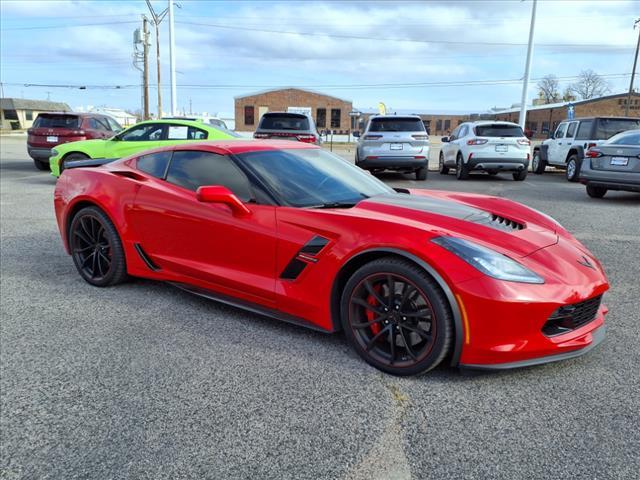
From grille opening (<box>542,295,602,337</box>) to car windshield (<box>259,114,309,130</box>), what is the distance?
11.0m

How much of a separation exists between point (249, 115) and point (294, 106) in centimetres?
577

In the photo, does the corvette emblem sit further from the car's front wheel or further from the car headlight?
the car's front wheel

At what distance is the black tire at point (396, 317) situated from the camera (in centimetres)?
273

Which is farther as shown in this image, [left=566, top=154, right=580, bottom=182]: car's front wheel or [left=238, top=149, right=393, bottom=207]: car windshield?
[left=566, top=154, right=580, bottom=182]: car's front wheel

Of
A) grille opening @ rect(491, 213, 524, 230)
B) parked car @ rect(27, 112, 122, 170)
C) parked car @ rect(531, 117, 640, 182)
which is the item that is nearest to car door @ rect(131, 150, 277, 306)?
grille opening @ rect(491, 213, 524, 230)

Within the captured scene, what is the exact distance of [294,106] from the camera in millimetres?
60781

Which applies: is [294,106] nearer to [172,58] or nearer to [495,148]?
[172,58]

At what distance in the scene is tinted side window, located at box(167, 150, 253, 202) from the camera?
3.59 m

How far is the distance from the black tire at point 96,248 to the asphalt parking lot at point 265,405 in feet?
1.25

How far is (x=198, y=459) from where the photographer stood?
2211mm

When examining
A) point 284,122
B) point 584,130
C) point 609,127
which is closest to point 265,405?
point 284,122

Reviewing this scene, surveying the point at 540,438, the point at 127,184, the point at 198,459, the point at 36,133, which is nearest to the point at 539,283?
the point at 540,438

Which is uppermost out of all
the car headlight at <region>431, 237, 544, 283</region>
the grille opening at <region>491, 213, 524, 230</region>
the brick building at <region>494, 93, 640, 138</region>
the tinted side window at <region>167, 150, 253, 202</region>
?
the brick building at <region>494, 93, 640, 138</region>

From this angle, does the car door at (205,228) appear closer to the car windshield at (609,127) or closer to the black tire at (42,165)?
the car windshield at (609,127)
